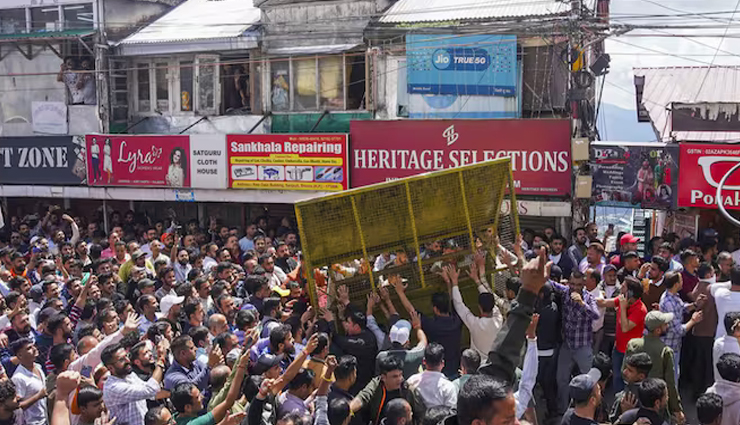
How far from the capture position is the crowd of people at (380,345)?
17.9ft

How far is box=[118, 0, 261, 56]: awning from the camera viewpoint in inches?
701

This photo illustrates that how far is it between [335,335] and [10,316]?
3.41 m

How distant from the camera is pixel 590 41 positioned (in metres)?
13.9

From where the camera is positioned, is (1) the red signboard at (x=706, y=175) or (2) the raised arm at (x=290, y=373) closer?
(2) the raised arm at (x=290, y=373)

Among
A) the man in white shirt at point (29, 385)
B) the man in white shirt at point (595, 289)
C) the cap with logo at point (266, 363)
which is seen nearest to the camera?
the cap with logo at point (266, 363)

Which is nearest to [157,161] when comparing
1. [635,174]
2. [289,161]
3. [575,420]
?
[289,161]

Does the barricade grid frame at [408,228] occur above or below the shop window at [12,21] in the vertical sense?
below

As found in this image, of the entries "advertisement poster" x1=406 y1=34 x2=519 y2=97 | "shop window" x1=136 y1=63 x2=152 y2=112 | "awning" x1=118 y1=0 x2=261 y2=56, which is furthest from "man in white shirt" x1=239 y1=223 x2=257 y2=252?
"shop window" x1=136 y1=63 x2=152 y2=112

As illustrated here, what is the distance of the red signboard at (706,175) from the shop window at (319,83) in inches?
288

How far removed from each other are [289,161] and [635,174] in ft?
23.1

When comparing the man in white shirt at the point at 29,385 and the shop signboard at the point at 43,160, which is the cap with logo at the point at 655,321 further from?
the shop signboard at the point at 43,160

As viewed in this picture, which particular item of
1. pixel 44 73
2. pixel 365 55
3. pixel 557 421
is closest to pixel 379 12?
pixel 365 55

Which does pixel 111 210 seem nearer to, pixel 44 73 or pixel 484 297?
pixel 44 73

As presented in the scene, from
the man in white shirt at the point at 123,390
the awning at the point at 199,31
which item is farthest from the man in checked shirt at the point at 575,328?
the awning at the point at 199,31
